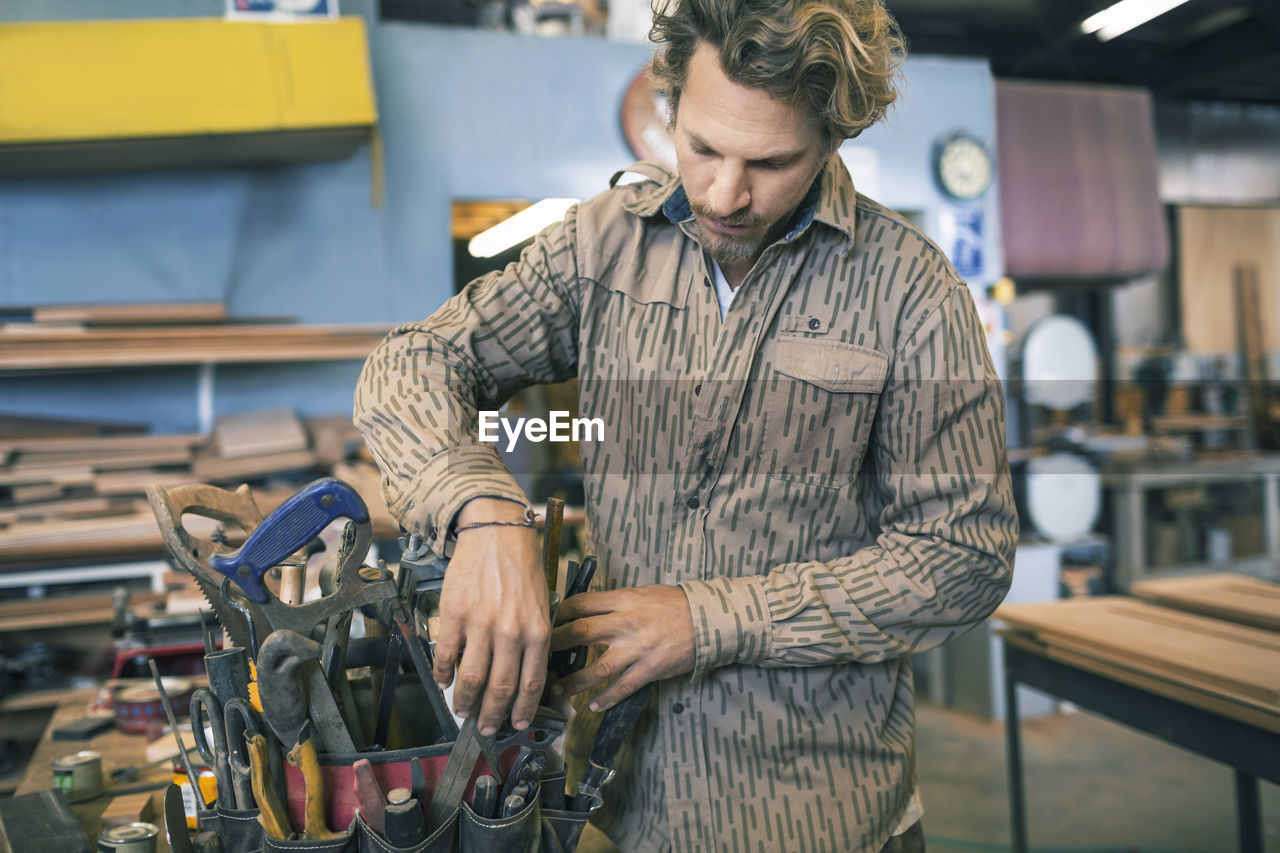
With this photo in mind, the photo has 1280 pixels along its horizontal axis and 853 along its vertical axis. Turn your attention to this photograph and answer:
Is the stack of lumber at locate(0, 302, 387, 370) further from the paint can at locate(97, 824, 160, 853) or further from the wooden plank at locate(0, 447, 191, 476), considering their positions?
the paint can at locate(97, 824, 160, 853)

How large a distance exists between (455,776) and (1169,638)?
1.73 m

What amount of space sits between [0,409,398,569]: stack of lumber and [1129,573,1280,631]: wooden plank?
6.80ft

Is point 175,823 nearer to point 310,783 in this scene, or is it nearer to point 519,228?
point 310,783

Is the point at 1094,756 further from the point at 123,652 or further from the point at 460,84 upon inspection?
the point at 460,84

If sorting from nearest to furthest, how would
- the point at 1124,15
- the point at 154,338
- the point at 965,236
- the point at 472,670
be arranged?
the point at 472,670 → the point at 154,338 → the point at 965,236 → the point at 1124,15

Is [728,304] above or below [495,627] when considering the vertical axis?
above

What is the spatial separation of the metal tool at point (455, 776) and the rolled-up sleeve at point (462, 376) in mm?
163

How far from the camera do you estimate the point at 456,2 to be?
191 inches

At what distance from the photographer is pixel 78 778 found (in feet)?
3.83

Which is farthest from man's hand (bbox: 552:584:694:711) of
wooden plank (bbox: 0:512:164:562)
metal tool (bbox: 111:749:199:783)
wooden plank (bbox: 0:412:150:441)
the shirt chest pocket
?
wooden plank (bbox: 0:412:150:441)

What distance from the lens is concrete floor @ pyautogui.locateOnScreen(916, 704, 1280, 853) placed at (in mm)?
2811

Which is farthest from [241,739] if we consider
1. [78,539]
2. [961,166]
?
[961,166]

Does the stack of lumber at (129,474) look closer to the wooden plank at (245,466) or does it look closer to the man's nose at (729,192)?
the wooden plank at (245,466)

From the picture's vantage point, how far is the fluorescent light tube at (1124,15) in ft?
17.9
